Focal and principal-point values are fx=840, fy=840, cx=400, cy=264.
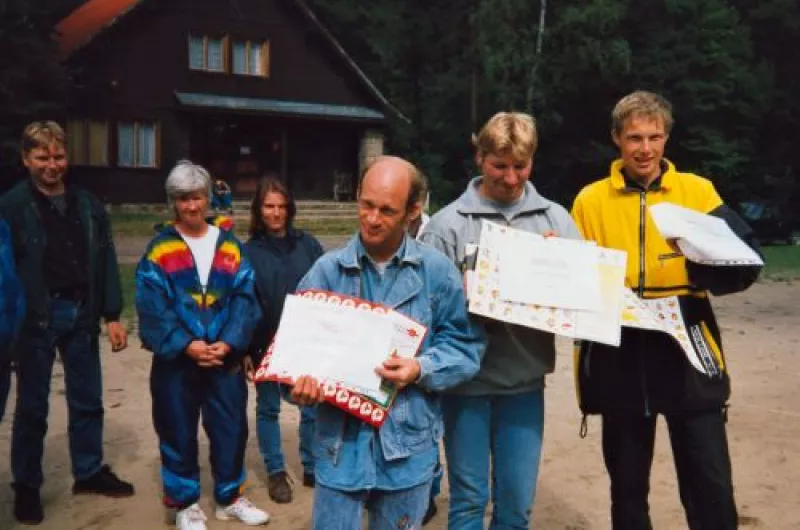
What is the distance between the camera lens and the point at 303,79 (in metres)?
30.2

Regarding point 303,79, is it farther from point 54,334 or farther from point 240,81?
point 54,334

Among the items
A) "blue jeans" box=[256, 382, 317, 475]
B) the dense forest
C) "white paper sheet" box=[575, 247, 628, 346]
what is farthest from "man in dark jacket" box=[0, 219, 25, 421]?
the dense forest

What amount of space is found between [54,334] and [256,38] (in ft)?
86.3

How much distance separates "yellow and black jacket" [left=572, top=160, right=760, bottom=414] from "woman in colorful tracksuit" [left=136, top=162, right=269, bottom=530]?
199 centimetres

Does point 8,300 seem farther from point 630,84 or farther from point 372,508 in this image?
point 630,84

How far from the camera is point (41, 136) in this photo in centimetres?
461

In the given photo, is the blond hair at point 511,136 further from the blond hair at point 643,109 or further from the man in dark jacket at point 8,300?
the man in dark jacket at point 8,300

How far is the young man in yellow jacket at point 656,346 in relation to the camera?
341 centimetres

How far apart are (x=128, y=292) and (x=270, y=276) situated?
311 inches

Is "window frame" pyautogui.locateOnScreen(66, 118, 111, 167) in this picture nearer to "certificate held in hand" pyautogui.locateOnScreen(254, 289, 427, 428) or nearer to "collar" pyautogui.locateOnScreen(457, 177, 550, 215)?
"collar" pyautogui.locateOnScreen(457, 177, 550, 215)

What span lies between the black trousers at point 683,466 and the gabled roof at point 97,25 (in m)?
24.5

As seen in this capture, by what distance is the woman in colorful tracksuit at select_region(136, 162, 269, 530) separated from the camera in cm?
439

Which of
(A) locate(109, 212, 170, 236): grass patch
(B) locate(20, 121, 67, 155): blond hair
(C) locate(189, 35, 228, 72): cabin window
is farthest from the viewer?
(C) locate(189, 35, 228, 72): cabin window

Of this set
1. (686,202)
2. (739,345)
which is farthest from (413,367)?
(739,345)
